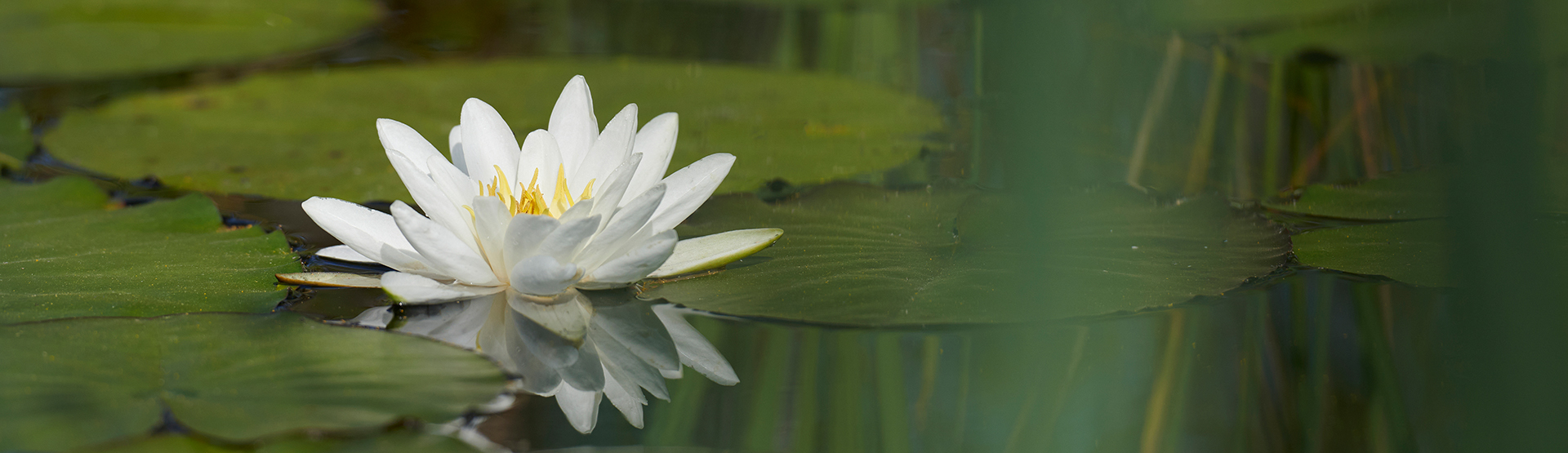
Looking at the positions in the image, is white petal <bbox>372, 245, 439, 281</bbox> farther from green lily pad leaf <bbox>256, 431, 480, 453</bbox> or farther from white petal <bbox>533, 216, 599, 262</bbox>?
green lily pad leaf <bbox>256, 431, 480, 453</bbox>

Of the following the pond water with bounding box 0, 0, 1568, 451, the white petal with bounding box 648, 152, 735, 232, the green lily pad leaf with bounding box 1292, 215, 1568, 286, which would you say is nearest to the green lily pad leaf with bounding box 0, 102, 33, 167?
the pond water with bounding box 0, 0, 1568, 451

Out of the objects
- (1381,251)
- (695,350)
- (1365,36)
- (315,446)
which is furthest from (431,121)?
(1365,36)

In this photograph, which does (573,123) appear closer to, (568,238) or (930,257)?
(568,238)

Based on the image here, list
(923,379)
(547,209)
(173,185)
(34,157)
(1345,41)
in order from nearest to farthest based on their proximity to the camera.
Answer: (923,379)
(547,209)
(173,185)
(34,157)
(1345,41)

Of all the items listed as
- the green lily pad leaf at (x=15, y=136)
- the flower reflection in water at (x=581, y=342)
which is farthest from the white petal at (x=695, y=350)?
the green lily pad leaf at (x=15, y=136)

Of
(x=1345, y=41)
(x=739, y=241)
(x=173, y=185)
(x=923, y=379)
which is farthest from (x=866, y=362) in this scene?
(x=1345, y=41)

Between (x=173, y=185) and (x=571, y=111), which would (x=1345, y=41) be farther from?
(x=173, y=185)
